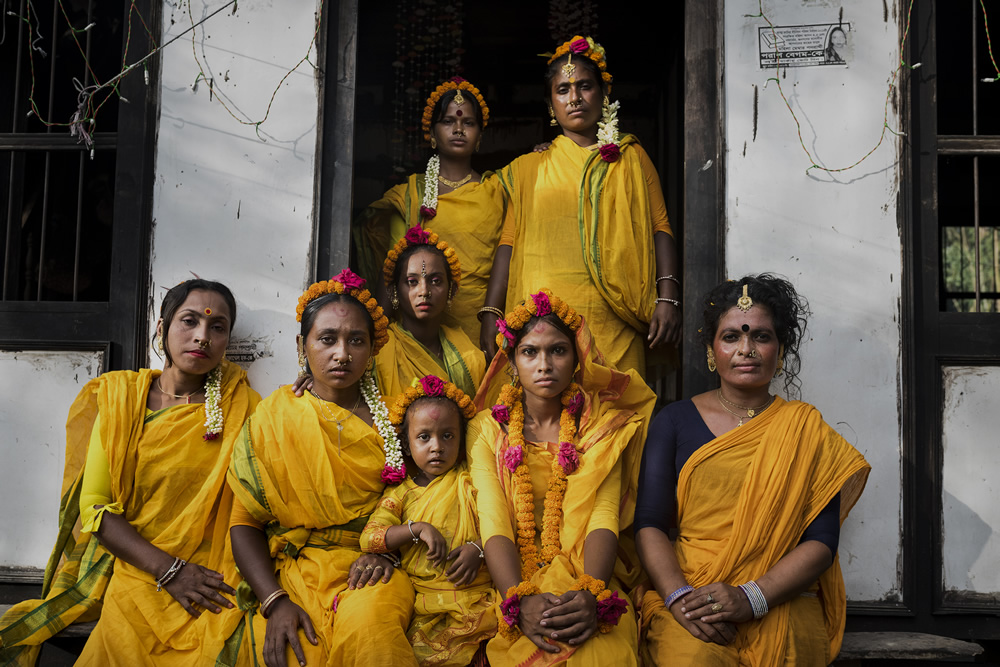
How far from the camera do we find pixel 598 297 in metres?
4.29

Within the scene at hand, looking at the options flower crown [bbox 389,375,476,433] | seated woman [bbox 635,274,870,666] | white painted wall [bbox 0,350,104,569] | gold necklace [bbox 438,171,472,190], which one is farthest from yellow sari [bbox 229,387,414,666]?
gold necklace [bbox 438,171,472,190]

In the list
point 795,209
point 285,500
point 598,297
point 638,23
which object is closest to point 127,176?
point 285,500

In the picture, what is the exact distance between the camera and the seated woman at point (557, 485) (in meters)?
2.97

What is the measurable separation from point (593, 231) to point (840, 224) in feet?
3.86

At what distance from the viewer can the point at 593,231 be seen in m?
4.27

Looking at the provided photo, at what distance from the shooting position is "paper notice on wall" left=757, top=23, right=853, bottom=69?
13.3ft

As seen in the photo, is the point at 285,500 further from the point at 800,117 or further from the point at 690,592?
the point at 800,117

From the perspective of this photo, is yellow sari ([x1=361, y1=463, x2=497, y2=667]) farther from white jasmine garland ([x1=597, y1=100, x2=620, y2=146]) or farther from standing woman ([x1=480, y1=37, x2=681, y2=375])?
white jasmine garland ([x1=597, y1=100, x2=620, y2=146])

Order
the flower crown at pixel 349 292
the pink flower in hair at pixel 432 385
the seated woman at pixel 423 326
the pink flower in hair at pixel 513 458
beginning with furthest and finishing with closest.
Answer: the seated woman at pixel 423 326, the flower crown at pixel 349 292, the pink flower in hair at pixel 432 385, the pink flower in hair at pixel 513 458

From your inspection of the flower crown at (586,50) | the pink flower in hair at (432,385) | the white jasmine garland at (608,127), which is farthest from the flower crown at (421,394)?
the flower crown at (586,50)

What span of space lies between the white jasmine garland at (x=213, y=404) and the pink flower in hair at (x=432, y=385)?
940 millimetres

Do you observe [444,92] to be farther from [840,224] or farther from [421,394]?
[840,224]

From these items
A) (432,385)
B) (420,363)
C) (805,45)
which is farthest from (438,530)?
(805,45)

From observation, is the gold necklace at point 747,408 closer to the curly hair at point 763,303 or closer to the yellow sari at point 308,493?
the curly hair at point 763,303
